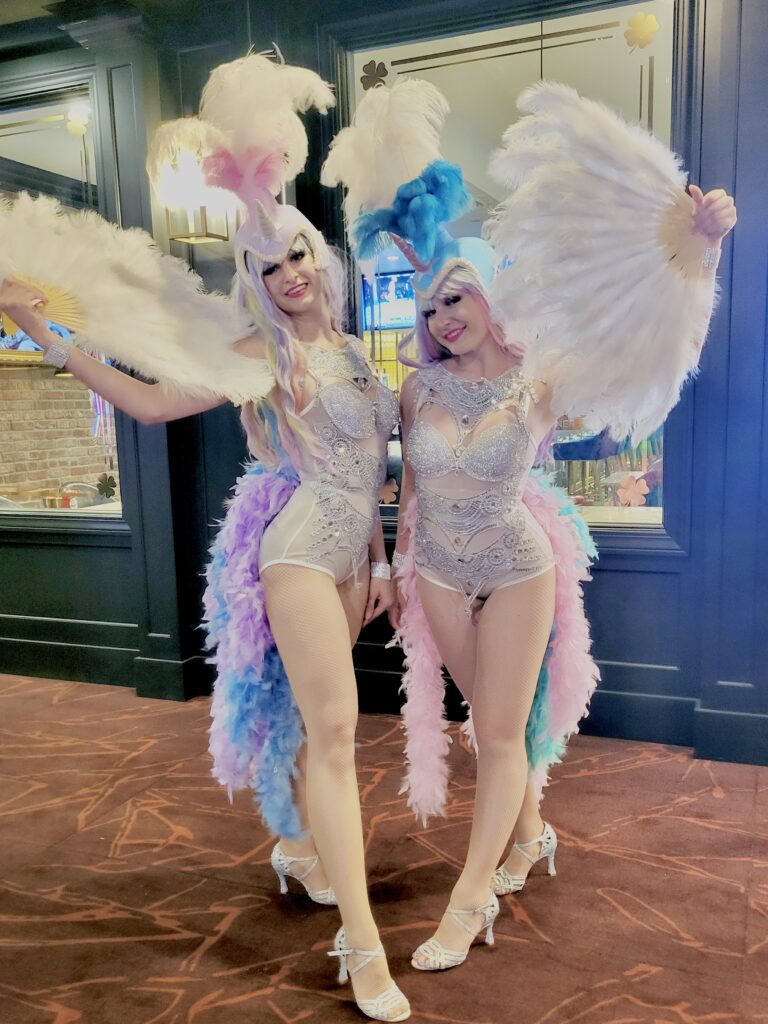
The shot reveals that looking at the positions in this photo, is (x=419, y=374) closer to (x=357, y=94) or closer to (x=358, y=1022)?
(x=358, y=1022)

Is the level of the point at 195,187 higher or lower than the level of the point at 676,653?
higher

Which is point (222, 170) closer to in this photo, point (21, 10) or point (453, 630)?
point (453, 630)

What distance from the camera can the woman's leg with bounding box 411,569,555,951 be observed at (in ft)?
5.63

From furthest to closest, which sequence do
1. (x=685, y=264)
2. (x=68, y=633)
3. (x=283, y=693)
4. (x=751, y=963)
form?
(x=68, y=633)
(x=283, y=693)
(x=751, y=963)
(x=685, y=264)

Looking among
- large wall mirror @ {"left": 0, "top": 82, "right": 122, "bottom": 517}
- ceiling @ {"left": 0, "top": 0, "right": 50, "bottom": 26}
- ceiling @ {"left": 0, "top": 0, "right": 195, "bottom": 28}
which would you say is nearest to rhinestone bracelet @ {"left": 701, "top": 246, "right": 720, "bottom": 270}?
large wall mirror @ {"left": 0, "top": 82, "right": 122, "bottom": 517}

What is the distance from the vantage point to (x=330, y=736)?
5.45 ft

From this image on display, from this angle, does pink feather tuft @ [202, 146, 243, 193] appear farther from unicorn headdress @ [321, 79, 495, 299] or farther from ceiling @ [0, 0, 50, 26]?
ceiling @ [0, 0, 50, 26]

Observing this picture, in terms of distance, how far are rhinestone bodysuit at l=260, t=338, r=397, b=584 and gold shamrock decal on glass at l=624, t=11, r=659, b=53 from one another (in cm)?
177

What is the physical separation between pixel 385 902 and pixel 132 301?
1.51 m

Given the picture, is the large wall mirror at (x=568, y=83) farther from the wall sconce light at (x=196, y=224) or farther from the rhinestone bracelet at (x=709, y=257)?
the rhinestone bracelet at (x=709, y=257)

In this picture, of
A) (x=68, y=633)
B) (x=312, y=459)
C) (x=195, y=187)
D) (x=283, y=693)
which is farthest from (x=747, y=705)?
(x=68, y=633)

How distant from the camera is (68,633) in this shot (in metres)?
3.74

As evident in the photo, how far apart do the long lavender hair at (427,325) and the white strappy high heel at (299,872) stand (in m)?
1.23

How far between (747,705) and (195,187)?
2.54m
